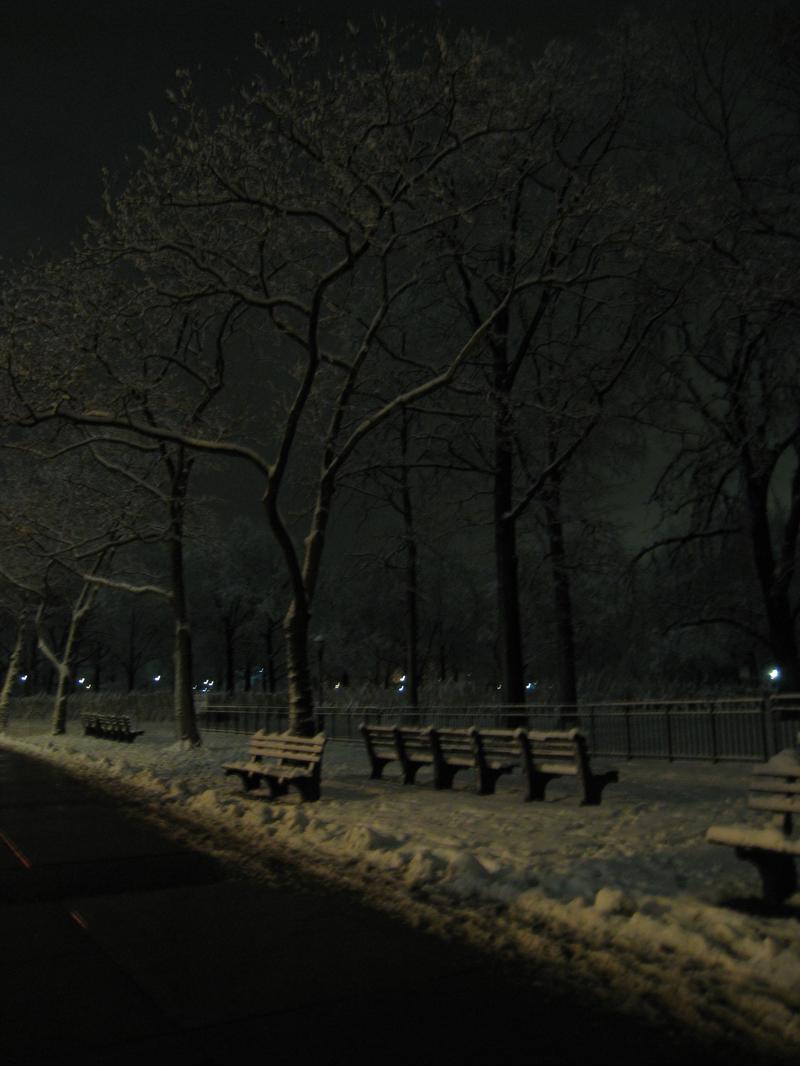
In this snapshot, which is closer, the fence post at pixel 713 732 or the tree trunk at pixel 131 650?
the fence post at pixel 713 732

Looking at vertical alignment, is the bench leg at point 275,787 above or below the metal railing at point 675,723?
below

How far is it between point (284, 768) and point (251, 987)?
8.73 m

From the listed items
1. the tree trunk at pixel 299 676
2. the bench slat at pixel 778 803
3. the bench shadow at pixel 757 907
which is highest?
the tree trunk at pixel 299 676

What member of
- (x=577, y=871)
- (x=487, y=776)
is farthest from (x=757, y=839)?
(x=487, y=776)

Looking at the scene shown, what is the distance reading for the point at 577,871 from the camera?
794cm

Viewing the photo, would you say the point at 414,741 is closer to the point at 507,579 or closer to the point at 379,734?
the point at 379,734

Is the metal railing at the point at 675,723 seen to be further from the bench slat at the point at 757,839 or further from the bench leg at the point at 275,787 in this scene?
the bench slat at the point at 757,839

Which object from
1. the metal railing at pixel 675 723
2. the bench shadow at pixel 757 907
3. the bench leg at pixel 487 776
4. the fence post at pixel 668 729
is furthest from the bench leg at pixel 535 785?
the bench shadow at pixel 757 907

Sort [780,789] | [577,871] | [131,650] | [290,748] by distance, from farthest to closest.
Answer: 1. [131,650]
2. [290,748]
3. [577,871]
4. [780,789]

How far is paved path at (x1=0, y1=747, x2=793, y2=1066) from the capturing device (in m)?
4.62

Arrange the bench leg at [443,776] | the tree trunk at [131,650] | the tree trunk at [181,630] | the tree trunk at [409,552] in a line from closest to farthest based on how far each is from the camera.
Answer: the bench leg at [443,776], the tree trunk at [181,630], the tree trunk at [409,552], the tree trunk at [131,650]

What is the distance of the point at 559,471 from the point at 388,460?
157 inches

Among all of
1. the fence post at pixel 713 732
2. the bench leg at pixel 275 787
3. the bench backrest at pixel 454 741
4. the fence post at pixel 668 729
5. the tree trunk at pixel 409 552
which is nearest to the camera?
the bench leg at pixel 275 787

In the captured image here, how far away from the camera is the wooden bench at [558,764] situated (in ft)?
40.0
